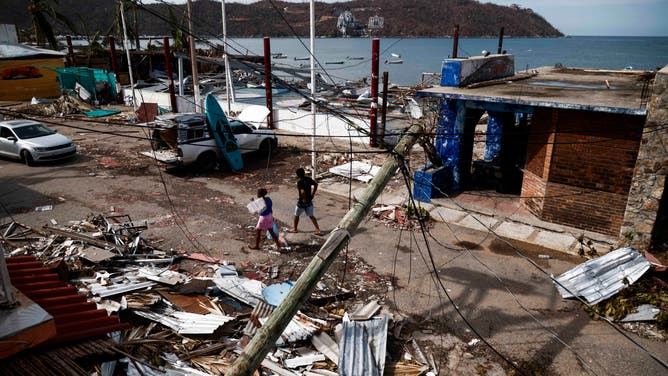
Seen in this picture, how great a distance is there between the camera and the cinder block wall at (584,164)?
11.2 metres

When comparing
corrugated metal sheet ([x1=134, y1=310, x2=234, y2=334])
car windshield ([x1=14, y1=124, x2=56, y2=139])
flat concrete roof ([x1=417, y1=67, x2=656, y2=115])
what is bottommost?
corrugated metal sheet ([x1=134, y1=310, x2=234, y2=334])

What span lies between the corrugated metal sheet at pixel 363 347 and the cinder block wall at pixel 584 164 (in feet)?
23.9

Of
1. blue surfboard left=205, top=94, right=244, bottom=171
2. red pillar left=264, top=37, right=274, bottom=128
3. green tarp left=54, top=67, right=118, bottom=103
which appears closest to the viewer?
blue surfboard left=205, top=94, right=244, bottom=171

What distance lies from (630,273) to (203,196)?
473 inches

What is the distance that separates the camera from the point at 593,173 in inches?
464

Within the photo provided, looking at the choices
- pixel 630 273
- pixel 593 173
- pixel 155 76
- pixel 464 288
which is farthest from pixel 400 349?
pixel 155 76

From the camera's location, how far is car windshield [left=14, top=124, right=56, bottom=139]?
59.4 feet

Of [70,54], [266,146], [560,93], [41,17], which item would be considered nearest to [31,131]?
[266,146]

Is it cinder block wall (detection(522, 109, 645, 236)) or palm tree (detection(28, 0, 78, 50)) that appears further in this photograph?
palm tree (detection(28, 0, 78, 50))

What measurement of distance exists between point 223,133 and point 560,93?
1156 centimetres

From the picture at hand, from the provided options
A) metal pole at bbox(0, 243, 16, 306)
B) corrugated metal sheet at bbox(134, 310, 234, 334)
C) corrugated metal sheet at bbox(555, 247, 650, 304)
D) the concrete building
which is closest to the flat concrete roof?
the concrete building

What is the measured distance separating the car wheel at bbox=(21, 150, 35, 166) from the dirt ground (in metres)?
0.38

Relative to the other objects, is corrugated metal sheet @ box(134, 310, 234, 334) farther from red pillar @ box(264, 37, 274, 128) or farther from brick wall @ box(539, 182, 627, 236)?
red pillar @ box(264, 37, 274, 128)

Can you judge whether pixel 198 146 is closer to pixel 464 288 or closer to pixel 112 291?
pixel 112 291
